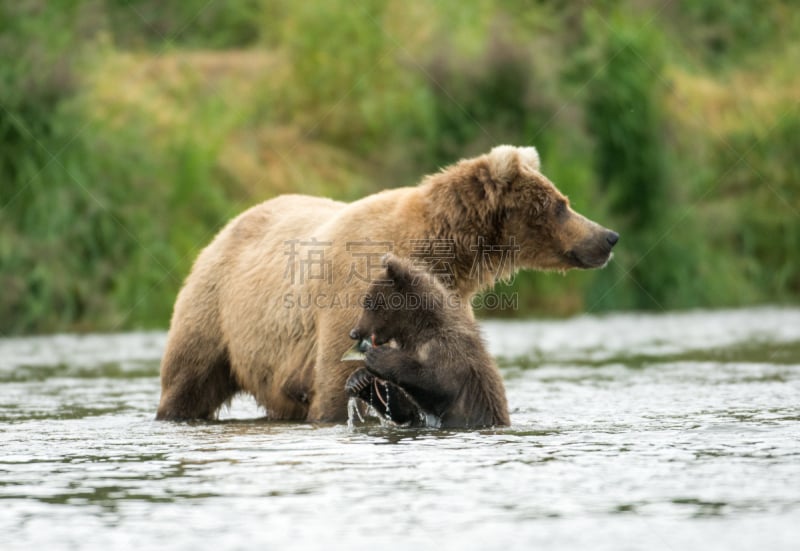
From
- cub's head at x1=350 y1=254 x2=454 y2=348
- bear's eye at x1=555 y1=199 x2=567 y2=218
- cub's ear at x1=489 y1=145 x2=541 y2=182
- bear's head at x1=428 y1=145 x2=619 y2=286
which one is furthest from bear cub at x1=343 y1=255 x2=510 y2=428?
bear's eye at x1=555 y1=199 x2=567 y2=218

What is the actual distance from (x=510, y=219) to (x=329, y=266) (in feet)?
4.27

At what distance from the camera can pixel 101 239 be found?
2169cm

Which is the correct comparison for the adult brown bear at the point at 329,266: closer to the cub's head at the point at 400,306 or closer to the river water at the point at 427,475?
the cub's head at the point at 400,306

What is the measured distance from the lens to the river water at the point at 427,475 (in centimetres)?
564

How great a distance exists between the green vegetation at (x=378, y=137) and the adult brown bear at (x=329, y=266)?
435 inches

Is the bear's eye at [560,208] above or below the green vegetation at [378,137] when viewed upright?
below

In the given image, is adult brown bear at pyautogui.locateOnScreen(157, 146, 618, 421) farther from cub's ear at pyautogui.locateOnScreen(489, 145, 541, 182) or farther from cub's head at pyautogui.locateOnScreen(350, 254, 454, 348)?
cub's head at pyautogui.locateOnScreen(350, 254, 454, 348)

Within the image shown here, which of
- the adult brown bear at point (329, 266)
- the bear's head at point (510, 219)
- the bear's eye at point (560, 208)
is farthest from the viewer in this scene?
the bear's eye at point (560, 208)

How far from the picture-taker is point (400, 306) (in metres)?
8.77

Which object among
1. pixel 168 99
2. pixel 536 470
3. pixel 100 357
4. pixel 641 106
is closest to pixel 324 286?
pixel 536 470

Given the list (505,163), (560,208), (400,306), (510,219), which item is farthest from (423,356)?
(560,208)

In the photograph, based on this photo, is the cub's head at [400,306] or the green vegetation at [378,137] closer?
the cub's head at [400,306]

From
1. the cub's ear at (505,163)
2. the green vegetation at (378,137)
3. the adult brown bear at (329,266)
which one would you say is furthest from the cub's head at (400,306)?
the green vegetation at (378,137)

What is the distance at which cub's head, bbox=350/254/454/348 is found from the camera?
8695 mm
